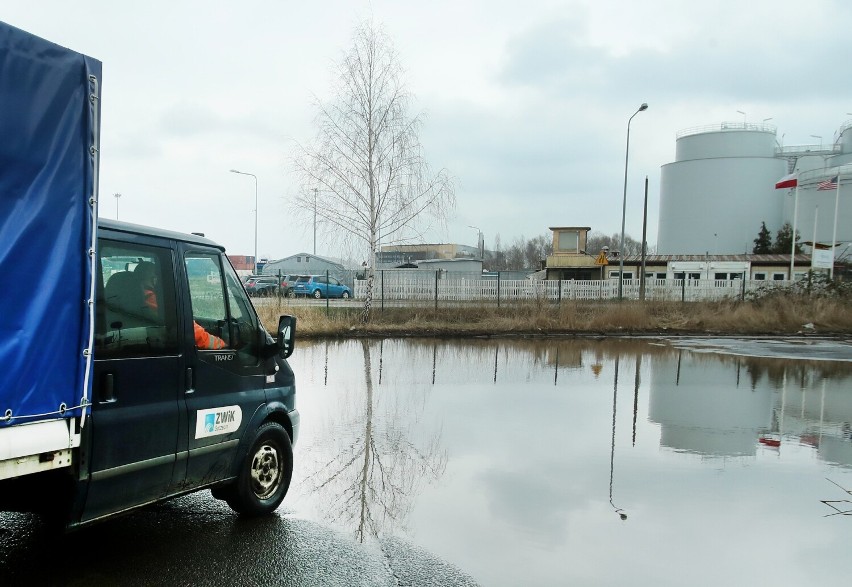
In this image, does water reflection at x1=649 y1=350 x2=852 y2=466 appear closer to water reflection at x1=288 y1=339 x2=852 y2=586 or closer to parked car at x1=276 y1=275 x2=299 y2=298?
water reflection at x1=288 y1=339 x2=852 y2=586

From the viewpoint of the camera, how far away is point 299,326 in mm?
19891

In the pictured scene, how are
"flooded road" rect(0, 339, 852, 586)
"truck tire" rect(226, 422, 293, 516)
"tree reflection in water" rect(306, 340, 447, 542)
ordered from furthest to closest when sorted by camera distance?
"tree reflection in water" rect(306, 340, 447, 542), "truck tire" rect(226, 422, 293, 516), "flooded road" rect(0, 339, 852, 586)

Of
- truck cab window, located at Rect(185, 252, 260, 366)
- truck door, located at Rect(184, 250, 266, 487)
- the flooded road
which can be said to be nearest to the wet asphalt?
the flooded road

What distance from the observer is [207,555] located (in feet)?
13.8

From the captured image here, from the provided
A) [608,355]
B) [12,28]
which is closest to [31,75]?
[12,28]

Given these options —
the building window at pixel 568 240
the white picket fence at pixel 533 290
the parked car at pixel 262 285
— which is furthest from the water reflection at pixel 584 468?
the building window at pixel 568 240

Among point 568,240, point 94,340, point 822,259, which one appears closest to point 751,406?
point 94,340

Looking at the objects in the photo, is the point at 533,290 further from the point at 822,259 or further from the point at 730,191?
the point at 730,191

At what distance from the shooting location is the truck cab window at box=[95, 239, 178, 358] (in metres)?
3.76

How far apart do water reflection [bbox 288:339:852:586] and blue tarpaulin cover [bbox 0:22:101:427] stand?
8.18 feet

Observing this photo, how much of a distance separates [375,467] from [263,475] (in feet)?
5.00

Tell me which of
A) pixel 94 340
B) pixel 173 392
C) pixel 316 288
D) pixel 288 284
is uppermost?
pixel 94 340

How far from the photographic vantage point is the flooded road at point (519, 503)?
4125 mm

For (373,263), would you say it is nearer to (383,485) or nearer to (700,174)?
(383,485)
